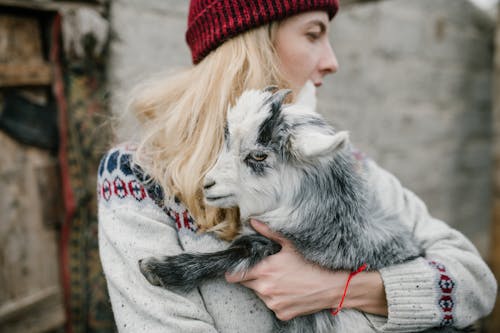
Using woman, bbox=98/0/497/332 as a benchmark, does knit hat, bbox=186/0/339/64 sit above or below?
above

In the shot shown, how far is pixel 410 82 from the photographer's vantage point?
4.61 m

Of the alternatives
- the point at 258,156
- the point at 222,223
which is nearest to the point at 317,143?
the point at 258,156

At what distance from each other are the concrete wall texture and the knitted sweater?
156 cm

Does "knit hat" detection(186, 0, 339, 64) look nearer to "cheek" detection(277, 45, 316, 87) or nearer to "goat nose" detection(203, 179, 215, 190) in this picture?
"cheek" detection(277, 45, 316, 87)

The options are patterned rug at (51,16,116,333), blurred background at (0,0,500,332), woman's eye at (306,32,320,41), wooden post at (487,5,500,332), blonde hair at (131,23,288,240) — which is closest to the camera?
blonde hair at (131,23,288,240)

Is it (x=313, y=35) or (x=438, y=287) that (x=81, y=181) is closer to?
(x=313, y=35)

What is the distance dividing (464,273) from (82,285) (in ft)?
7.67

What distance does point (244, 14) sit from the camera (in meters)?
1.61

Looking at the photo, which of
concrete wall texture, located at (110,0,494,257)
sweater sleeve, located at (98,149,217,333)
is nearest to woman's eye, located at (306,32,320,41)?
sweater sleeve, located at (98,149,217,333)

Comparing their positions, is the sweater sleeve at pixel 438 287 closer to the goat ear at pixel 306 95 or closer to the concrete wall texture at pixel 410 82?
the goat ear at pixel 306 95

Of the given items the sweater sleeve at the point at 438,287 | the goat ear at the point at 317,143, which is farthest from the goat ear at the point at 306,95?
the sweater sleeve at the point at 438,287

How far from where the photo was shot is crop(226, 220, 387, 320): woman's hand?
1.44 meters

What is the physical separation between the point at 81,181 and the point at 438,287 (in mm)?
2219

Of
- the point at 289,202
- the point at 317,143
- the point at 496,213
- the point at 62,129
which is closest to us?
the point at 317,143
